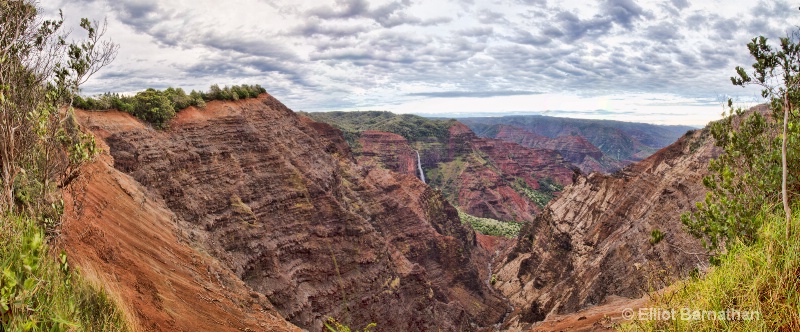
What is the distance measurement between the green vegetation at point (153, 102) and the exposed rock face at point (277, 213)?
2.47 ft

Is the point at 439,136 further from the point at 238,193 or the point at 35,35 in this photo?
the point at 35,35

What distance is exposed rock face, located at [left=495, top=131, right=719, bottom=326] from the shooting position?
101 feet

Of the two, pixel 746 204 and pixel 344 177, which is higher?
pixel 746 204

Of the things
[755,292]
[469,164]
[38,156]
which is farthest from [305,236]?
[469,164]

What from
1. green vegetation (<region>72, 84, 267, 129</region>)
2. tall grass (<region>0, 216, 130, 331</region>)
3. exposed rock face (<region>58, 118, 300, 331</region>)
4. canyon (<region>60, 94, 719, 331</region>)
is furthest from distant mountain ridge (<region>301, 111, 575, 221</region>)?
tall grass (<region>0, 216, 130, 331</region>)

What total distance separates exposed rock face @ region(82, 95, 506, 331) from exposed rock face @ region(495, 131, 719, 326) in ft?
36.2

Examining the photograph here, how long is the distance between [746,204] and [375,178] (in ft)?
178

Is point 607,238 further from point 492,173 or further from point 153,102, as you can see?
point 492,173

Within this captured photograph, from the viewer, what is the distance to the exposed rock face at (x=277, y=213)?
25.0 metres

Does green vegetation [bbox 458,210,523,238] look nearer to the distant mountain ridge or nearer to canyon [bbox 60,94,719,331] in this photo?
the distant mountain ridge

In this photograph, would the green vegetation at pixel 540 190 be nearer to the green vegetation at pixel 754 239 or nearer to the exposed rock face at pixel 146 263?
the exposed rock face at pixel 146 263

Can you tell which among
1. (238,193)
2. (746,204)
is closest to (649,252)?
(746,204)

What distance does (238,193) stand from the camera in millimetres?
28938

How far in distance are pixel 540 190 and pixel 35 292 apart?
503ft
